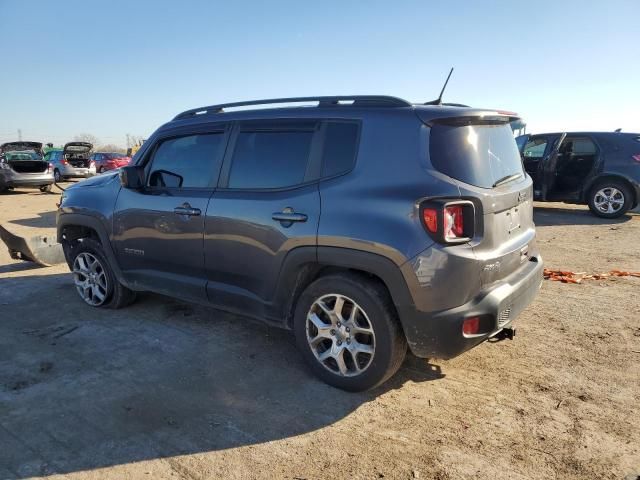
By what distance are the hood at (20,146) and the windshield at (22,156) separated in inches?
39.4

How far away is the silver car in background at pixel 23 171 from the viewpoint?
Result: 1614 cm

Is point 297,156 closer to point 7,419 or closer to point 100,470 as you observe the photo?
point 100,470

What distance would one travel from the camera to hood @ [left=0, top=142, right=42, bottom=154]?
18562mm

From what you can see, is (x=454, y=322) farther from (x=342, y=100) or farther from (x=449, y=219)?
(x=342, y=100)

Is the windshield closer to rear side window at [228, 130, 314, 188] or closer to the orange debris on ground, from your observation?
rear side window at [228, 130, 314, 188]

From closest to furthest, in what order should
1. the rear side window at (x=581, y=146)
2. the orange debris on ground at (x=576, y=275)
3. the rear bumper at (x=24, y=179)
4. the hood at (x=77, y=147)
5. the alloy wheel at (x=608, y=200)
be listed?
the orange debris on ground at (x=576, y=275) → the alloy wheel at (x=608, y=200) → the rear side window at (x=581, y=146) → the rear bumper at (x=24, y=179) → the hood at (x=77, y=147)

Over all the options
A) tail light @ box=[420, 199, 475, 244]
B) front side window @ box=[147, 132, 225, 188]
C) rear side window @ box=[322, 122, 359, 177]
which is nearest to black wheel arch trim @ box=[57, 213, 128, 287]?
front side window @ box=[147, 132, 225, 188]

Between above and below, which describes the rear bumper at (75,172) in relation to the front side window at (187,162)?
below

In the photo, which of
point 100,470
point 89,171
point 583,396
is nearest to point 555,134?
point 583,396

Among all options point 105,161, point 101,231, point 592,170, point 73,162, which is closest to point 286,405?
point 101,231

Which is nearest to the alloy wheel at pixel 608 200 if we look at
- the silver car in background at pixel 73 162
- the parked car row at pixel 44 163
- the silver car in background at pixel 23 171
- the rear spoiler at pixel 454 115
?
the rear spoiler at pixel 454 115

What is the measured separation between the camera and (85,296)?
5004mm

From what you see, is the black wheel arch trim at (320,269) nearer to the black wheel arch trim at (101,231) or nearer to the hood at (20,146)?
the black wheel arch trim at (101,231)

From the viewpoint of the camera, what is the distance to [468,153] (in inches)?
115
